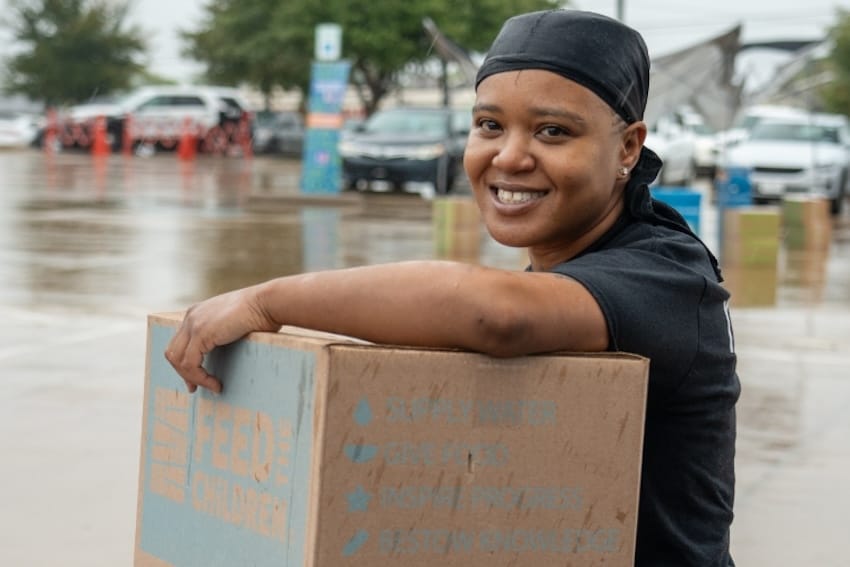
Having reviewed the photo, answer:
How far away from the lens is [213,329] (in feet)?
5.42

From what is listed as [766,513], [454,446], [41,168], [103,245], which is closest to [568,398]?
[454,446]

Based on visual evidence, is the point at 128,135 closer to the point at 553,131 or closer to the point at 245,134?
the point at 245,134

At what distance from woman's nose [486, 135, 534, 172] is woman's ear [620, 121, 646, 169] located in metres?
0.14

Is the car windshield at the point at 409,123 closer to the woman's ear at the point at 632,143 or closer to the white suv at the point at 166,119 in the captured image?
the white suv at the point at 166,119

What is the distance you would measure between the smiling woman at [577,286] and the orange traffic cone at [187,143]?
1389 inches

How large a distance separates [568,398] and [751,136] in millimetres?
23943

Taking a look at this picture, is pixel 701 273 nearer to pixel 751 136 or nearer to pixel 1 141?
pixel 751 136

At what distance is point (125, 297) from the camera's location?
32.7 feet

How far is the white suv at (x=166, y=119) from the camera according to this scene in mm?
40062

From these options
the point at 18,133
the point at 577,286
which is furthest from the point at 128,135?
the point at 577,286

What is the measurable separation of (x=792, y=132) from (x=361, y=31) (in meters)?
21.3

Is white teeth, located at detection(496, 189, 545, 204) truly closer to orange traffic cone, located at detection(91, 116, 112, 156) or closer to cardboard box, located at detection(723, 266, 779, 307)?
cardboard box, located at detection(723, 266, 779, 307)

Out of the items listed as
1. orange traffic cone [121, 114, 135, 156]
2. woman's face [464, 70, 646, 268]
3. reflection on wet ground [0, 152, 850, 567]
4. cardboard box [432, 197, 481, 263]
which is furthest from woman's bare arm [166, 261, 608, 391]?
orange traffic cone [121, 114, 135, 156]

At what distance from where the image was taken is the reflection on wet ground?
494cm
